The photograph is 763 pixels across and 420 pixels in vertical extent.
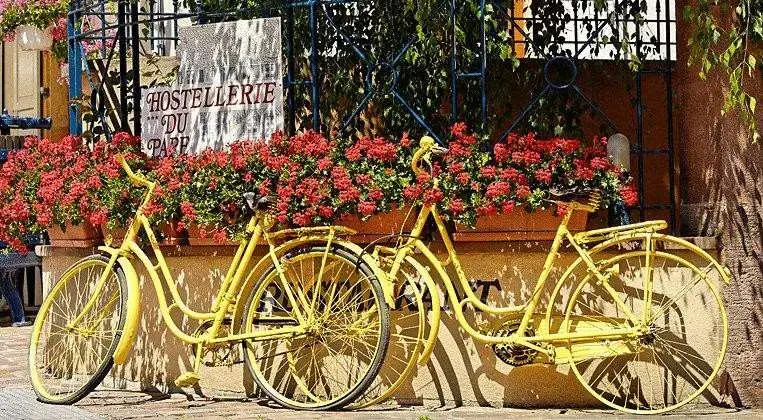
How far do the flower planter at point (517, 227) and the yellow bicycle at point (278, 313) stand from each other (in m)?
0.52

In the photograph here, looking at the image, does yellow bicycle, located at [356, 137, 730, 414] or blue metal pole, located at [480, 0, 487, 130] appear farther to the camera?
blue metal pole, located at [480, 0, 487, 130]

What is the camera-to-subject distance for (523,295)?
6852 mm

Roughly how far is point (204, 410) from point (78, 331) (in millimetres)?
965

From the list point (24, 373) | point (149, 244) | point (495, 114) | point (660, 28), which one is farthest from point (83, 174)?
point (660, 28)

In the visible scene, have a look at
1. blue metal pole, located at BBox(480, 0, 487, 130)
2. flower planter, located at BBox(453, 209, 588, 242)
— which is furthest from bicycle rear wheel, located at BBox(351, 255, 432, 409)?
blue metal pole, located at BBox(480, 0, 487, 130)

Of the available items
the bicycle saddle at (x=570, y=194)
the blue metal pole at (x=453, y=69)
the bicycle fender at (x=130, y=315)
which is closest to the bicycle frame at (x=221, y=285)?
the bicycle fender at (x=130, y=315)

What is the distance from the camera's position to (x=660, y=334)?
678cm

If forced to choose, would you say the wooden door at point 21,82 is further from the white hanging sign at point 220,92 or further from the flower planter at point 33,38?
the white hanging sign at point 220,92

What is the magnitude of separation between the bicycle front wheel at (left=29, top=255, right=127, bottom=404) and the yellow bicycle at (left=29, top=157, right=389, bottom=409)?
0.4 inches

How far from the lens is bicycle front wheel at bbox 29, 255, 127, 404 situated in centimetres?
711

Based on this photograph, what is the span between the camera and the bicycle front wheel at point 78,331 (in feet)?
23.3

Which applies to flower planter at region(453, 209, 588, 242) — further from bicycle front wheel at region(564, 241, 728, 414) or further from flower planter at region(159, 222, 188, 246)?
flower planter at region(159, 222, 188, 246)

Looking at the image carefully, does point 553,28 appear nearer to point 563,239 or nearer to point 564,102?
point 564,102

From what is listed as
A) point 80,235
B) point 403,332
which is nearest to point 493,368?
point 403,332
